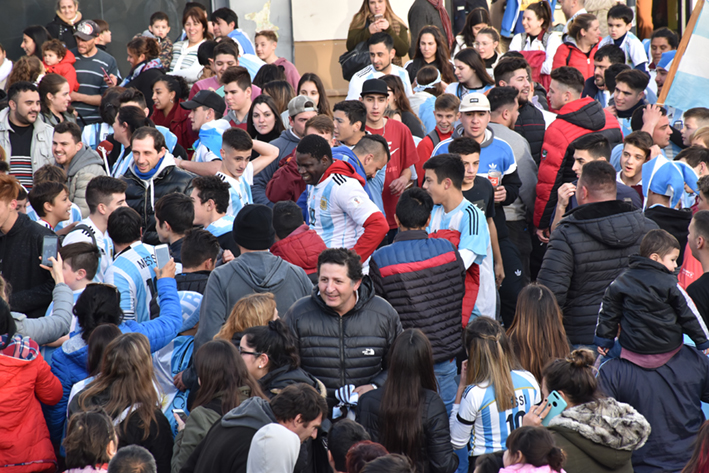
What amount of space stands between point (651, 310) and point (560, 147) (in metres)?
3.11

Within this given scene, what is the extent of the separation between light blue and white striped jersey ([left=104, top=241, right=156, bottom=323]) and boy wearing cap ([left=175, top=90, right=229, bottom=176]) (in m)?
1.92

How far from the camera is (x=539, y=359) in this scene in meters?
4.72

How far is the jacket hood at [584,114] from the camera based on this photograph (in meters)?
7.48

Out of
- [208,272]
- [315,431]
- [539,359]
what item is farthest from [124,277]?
[539,359]

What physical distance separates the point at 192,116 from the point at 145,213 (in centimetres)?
213

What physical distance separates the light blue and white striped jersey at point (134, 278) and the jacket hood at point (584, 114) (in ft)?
13.7

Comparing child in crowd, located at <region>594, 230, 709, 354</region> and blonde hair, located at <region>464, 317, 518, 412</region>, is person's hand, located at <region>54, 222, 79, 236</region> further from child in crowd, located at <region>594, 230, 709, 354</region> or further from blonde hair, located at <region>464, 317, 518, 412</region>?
child in crowd, located at <region>594, 230, 709, 354</region>

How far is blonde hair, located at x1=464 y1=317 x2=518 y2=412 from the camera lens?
427 cm

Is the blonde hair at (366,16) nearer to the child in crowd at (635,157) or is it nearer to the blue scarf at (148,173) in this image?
the child in crowd at (635,157)

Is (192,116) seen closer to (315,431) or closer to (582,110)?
(582,110)

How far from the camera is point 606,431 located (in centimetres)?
375

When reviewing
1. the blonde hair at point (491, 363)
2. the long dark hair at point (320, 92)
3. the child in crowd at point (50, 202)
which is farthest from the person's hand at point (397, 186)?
the blonde hair at point (491, 363)

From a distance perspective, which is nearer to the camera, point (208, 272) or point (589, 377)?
point (589, 377)

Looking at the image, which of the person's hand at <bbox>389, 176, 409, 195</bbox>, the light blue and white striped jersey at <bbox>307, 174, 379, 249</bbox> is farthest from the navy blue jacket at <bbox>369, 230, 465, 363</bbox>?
the person's hand at <bbox>389, 176, 409, 195</bbox>
